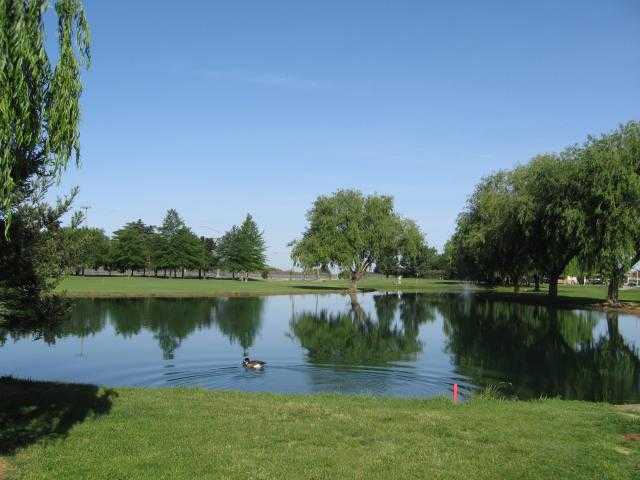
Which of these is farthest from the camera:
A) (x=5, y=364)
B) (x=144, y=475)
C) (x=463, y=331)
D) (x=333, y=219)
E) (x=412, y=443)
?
(x=333, y=219)

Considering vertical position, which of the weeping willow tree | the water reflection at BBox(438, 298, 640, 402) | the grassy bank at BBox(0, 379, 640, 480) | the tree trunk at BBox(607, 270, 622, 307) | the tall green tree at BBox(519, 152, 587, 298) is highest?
the tall green tree at BBox(519, 152, 587, 298)

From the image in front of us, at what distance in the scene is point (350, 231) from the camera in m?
78.2

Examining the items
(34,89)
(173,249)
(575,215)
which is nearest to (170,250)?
(173,249)

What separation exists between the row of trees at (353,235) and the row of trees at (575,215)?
15645mm

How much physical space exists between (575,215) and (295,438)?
138 feet

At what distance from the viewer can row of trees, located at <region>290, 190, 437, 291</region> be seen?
7806 centimetres

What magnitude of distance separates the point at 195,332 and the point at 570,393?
19770mm

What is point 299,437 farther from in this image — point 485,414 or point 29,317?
point 29,317

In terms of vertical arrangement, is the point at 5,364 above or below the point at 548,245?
below

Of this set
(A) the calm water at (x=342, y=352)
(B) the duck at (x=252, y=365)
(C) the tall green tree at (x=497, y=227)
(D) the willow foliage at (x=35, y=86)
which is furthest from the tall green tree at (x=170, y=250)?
(D) the willow foliage at (x=35, y=86)

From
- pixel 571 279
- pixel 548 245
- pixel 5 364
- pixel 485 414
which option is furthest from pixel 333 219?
pixel 571 279

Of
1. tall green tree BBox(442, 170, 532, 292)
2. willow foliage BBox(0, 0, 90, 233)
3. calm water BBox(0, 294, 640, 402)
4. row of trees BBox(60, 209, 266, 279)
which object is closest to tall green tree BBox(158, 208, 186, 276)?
row of trees BBox(60, 209, 266, 279)

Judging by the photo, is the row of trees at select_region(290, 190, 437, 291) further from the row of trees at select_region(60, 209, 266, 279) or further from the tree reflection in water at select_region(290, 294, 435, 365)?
the row of trees at select_region(60, 209, 266, 279)

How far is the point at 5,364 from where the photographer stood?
73.0 feet
